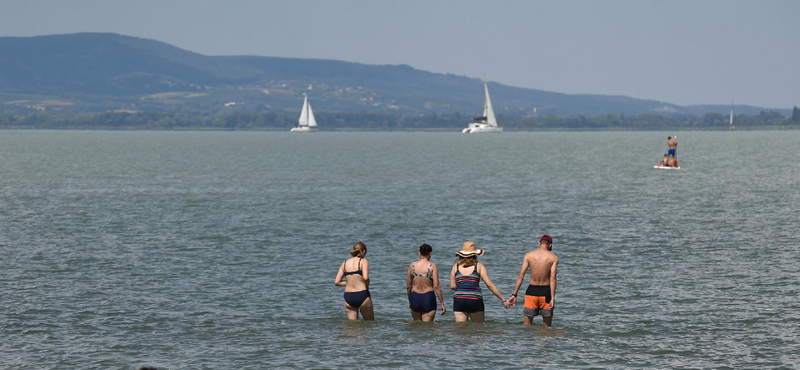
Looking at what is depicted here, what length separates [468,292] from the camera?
70.1 ft

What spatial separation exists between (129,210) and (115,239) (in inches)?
487

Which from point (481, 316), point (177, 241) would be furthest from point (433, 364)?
point (177, 241)

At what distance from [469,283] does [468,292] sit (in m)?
0.33

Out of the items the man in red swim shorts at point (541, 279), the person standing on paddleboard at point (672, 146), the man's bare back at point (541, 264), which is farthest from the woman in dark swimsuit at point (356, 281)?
the person standing on paddleboard at point (672, 146)

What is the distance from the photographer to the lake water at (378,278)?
20875mm

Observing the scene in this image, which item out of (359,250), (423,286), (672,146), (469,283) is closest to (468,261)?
(469,283)

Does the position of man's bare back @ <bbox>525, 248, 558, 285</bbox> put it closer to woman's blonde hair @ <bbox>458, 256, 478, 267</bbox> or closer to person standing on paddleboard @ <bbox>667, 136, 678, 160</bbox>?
woman's blonde hair @ <bbox>458, 256, 478, 267</bbox>

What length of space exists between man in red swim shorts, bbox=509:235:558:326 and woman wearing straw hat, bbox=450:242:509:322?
0.76m

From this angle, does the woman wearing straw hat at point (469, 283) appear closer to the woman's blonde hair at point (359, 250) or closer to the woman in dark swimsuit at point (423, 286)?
the woman in dark swimsuit at point (423, 286)

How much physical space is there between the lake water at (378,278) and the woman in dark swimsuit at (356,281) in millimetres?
551

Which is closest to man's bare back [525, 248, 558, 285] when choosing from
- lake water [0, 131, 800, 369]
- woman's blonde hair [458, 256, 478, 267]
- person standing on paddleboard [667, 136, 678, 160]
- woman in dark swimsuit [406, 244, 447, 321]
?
woman's blonde hair [458, 256, 478, 267]

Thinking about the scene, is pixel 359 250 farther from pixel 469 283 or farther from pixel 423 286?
pixel 469 283

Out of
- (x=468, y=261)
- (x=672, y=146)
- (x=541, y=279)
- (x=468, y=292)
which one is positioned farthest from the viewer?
(x=672, y=146)

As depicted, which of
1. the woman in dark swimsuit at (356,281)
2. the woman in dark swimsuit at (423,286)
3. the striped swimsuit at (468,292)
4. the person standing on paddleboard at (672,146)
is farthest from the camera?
the person standing on paddleboard at (672,146)
